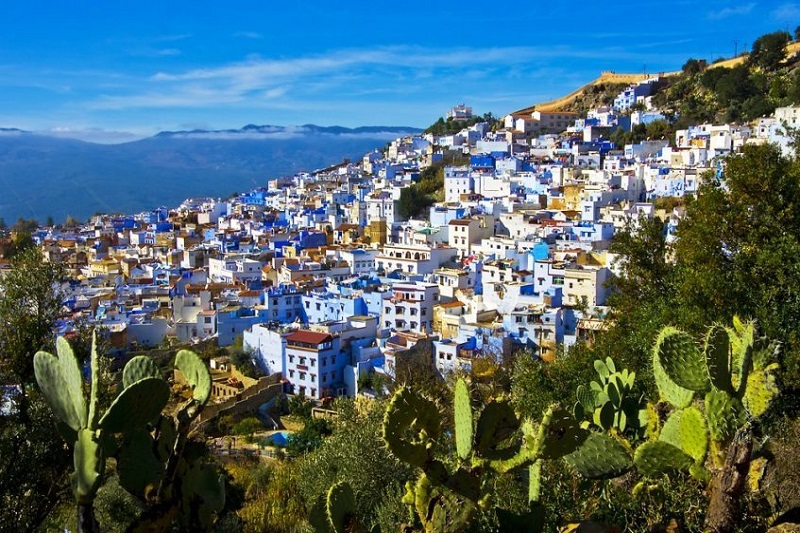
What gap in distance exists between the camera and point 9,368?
624 cm

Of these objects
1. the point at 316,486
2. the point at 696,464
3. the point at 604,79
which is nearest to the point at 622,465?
the point at 696,464

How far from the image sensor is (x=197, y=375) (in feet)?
11.2

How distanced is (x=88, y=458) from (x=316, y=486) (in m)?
5.38

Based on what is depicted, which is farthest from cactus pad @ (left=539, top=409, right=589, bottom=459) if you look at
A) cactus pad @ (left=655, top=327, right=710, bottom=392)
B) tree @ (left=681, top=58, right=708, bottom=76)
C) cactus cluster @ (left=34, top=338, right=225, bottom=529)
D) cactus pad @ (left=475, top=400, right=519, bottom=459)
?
tree @ (left=681, top=58, right=708, bottom=76)

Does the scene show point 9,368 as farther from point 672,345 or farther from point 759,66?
point 759,66

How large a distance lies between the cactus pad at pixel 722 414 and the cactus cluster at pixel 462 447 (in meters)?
0.57

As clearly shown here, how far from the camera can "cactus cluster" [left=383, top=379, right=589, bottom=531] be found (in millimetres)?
2740

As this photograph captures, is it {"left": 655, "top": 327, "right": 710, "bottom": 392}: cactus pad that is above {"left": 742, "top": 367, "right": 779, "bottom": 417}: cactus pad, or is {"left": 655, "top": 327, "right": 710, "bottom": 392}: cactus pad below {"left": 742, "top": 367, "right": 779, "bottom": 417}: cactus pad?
above

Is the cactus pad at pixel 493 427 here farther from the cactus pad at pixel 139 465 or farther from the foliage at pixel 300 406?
the foliage at pixel 300 406

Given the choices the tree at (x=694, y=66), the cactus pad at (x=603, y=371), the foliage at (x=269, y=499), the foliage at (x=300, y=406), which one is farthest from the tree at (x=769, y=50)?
the cactus pad at (x=603, y=371)

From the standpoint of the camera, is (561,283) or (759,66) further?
(759,66)

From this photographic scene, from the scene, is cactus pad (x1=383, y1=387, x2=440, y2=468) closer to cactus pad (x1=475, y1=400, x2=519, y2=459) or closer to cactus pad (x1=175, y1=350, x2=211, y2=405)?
cactus pad (x1=475, y1=400, x2=519, y2=459)

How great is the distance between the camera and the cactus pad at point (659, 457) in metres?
3.26

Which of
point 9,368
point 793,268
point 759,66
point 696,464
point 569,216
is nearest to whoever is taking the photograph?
point 696,464
